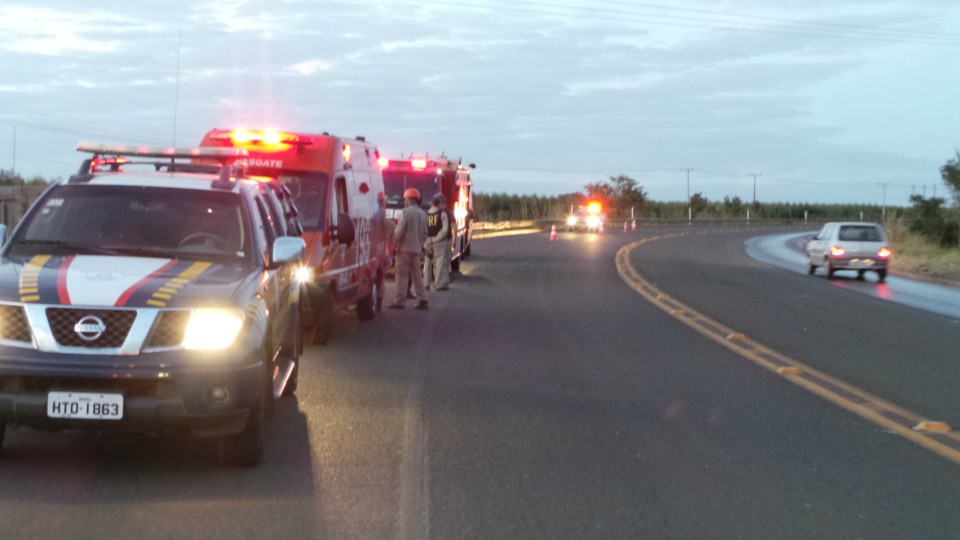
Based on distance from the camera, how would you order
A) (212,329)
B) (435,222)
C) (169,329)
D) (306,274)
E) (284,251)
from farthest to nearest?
(435,222)
(306,274)
(284,251)
(212,329)
(169,329)

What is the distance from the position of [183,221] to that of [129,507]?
275 centimetres

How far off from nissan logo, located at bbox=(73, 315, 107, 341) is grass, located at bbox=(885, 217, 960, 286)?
2822 cm

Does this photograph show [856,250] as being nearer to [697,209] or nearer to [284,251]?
[284,251]

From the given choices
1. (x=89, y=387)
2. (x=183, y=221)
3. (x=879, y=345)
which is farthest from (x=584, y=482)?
(x=879, y=345)

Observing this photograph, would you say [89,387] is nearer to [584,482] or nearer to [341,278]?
[584,482]

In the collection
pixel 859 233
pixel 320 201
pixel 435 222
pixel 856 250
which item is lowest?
pixel 856 250

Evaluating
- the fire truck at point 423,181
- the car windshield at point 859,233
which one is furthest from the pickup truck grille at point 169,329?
the car windshield at point 859,233

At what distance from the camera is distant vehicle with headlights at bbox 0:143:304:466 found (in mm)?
6773

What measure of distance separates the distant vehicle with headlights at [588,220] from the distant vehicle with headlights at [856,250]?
3871 centimetres

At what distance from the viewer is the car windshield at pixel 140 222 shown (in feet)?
27.2

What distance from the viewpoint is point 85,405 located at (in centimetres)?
677

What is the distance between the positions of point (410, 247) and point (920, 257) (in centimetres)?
3029

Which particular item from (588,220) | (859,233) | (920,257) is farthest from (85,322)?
(588,220)

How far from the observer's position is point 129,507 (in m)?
6.43
